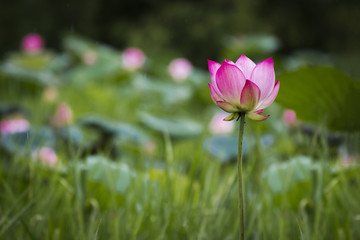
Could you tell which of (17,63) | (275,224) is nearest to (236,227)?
(275,224)

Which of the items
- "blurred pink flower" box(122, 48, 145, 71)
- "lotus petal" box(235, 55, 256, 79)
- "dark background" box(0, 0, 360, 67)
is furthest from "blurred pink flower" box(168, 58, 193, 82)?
"dark background" box(0, 0, 360, 67)

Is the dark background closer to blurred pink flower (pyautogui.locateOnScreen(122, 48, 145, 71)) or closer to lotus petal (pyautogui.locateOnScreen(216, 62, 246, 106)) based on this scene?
blurred pink flower (pyautogui.locateOnScreen(122, 48, 145, 71))

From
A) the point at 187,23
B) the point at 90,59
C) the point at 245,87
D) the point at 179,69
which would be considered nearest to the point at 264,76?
the point at 245,87

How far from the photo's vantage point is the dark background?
14.6 ft

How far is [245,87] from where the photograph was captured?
0.96ft

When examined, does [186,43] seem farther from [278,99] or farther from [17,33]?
[278,99]

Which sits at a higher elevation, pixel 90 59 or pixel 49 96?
pixel 90 59

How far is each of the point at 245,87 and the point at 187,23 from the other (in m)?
4.31

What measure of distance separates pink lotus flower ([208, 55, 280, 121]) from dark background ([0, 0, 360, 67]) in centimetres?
403

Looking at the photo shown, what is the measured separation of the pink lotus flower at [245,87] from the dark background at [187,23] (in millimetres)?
4030

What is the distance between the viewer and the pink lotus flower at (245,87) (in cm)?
29

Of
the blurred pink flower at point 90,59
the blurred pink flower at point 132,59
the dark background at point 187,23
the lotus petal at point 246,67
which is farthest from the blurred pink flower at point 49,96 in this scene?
the dark background at point 187,23

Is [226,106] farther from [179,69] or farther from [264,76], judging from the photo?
[179,69]

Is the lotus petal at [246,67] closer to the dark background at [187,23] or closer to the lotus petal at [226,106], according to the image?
the lotus petal at [226,106]
